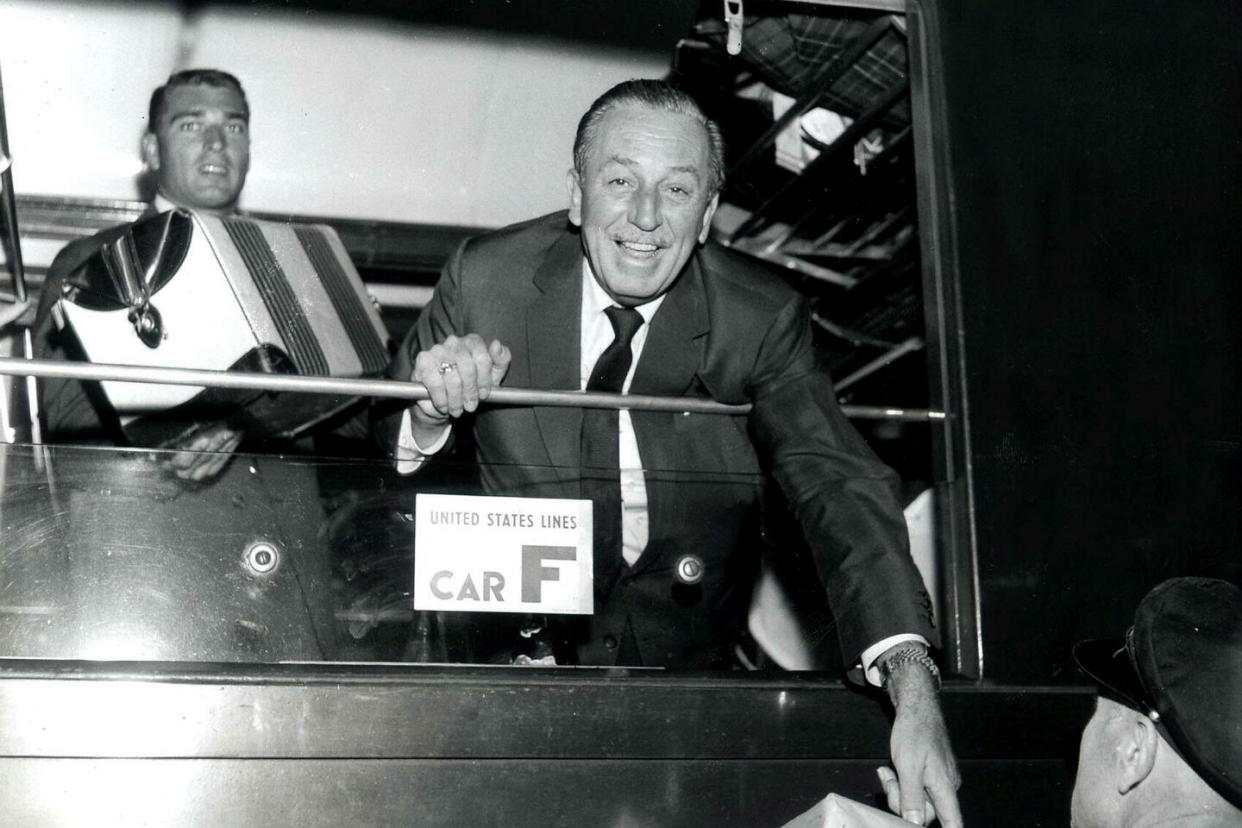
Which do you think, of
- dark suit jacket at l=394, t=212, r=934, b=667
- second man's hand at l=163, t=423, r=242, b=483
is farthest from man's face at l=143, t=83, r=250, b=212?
second man's hand at l=163, t=423, r=242, b=483

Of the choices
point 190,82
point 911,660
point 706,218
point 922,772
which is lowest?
point 922,772

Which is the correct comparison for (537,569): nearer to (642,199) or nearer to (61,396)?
(642,199)

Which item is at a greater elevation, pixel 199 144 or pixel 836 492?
pixel 199 144

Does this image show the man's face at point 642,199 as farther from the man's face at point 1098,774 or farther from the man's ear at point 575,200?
the man's face at point 1098,774

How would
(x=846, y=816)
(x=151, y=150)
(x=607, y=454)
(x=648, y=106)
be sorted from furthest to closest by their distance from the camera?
1. (x=151, y=150)
2. (x=648, y=106)
3. (x=607, y=454)
4. (x=846, y=816)

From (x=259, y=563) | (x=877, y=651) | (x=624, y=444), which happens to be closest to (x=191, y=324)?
(x=259, y=563)

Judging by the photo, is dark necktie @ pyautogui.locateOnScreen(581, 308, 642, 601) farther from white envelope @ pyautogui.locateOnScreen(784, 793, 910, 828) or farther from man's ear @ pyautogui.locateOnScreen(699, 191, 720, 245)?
white envelope @ pyautogui.locateOnScreen(784, 793, 910, 828)

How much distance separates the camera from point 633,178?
2486mm

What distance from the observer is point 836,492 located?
217cm

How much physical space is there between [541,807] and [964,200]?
1382mm

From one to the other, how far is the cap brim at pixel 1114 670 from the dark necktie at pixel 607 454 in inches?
30.2

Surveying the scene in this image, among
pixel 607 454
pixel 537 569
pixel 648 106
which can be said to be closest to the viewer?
pixel 537 569

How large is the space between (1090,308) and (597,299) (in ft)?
3.18

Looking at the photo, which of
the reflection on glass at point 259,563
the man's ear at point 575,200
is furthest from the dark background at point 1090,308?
the reflection on glass at point 259,563
